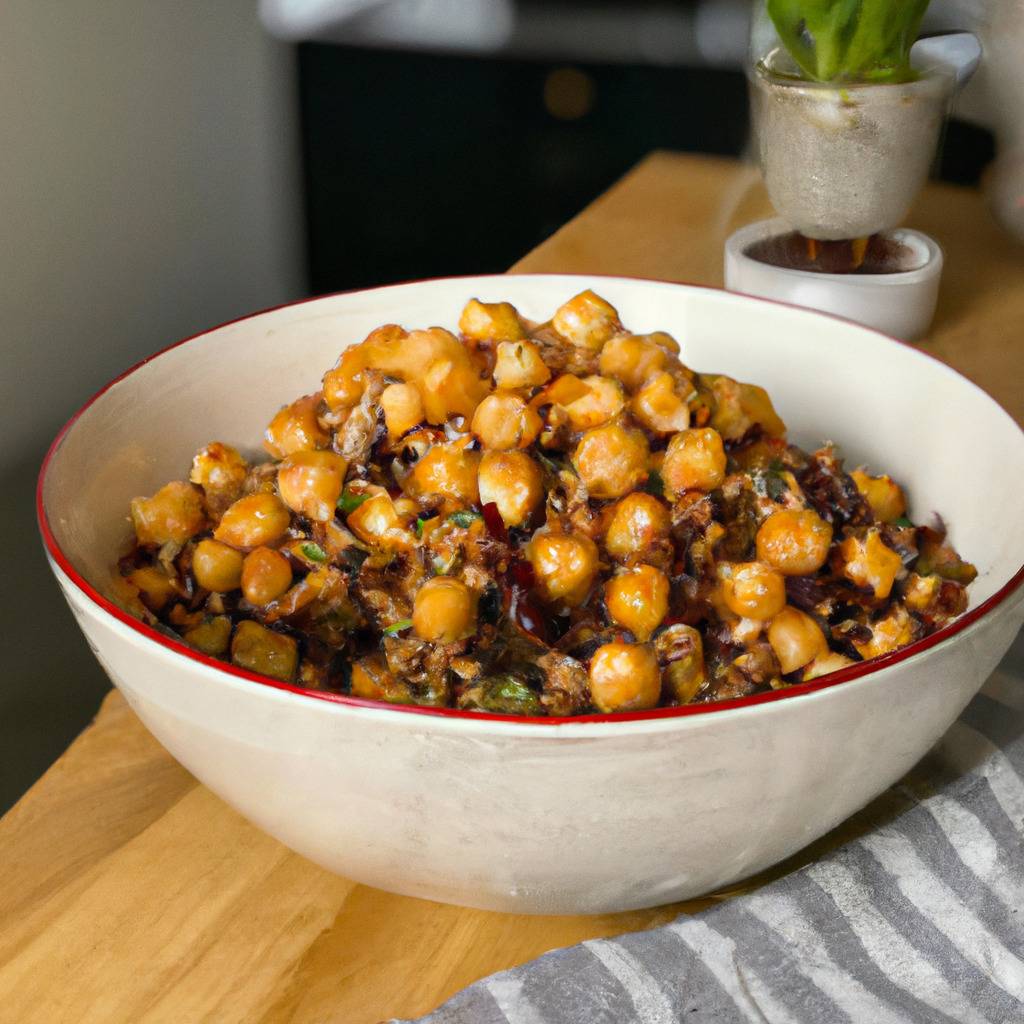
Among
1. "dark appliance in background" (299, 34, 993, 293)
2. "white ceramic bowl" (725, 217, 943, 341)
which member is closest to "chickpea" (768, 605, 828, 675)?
"white ceramic bowl" (725, 217, 943, 341)

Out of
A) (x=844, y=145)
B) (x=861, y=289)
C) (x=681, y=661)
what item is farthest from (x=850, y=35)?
(x=681, y=661)

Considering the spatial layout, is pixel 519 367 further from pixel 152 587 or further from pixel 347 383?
pixel 152 587

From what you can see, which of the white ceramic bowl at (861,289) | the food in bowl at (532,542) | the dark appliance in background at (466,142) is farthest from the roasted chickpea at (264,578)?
the dark appliance in background at (466,142)

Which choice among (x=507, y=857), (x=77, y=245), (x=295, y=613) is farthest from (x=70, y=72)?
(x=507, y=857)

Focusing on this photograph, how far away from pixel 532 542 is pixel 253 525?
152 millimetres

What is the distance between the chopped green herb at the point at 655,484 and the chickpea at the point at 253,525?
0.19 meters

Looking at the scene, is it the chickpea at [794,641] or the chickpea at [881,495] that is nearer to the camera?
the chickpea at [794,641]

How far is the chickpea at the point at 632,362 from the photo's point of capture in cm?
70

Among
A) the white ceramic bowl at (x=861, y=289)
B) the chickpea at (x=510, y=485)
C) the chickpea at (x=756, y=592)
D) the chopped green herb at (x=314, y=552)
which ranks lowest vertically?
the white ceramic bowl at (x=861, y=289)

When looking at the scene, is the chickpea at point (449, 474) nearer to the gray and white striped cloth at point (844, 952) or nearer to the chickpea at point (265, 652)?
the chickpea at point (265, 652)

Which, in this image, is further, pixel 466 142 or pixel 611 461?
pixel 466 142

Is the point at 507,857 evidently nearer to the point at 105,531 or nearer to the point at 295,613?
the point at 295,613

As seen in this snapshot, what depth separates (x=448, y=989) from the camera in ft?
1.91

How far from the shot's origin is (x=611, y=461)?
2.10 ft
